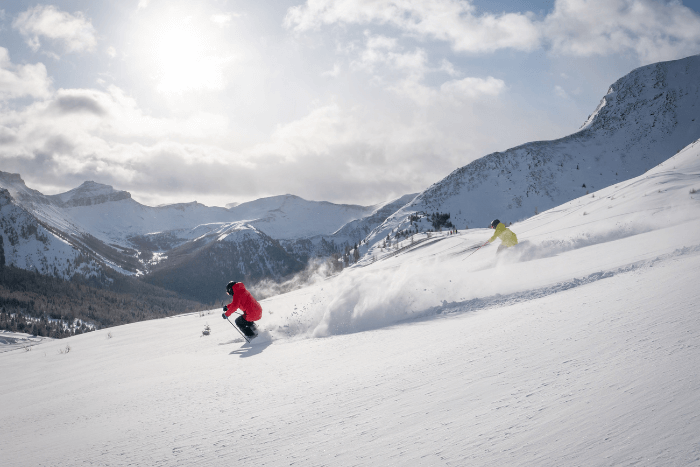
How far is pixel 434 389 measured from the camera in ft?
10.4

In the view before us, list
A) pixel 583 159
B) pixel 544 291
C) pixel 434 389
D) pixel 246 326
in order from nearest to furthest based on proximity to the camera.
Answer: pixel 434 389 → pixel 544 291 → pixel 246 326 → pixel 583 159

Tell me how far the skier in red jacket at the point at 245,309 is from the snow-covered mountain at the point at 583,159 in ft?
295

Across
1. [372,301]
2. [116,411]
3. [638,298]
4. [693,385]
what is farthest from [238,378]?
[638,298]

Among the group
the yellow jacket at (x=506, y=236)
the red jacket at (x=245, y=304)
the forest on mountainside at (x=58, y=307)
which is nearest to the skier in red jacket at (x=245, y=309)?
the red jacket at (x=245, y=304)

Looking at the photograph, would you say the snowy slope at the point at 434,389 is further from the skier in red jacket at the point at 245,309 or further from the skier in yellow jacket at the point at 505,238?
the skier in yellow jacket at the point at 505,238

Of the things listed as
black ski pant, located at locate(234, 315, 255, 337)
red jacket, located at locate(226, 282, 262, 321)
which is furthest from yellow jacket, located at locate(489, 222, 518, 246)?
black ski pant, located at locate(234, 315, 255, 337)

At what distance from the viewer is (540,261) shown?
9531 mm

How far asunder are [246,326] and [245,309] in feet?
1.43

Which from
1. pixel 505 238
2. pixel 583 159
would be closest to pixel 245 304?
pixel 505 238

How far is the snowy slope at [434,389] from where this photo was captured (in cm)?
217

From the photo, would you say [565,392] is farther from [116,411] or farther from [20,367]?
[20,367]

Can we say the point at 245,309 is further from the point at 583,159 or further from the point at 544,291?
the point at 583,159

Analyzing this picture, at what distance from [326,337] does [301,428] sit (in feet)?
12.9

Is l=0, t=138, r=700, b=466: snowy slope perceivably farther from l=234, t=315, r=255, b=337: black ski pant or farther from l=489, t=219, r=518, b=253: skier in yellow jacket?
l=489, t=219, r=518, b=253: skier in yellow jacket
